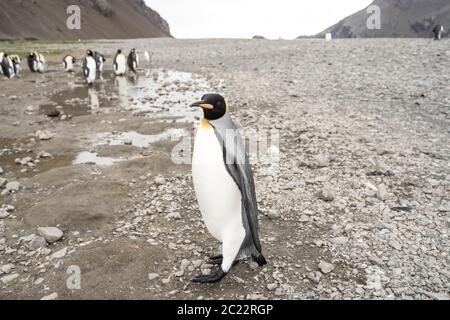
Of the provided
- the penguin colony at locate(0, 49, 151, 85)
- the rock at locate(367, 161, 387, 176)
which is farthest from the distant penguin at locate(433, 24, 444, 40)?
the rock at locate(367, 161, 387, 176)

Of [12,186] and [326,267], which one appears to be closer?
[326,267]

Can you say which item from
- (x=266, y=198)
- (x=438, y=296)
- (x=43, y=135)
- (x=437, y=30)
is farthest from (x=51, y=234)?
(x=437, y=30)

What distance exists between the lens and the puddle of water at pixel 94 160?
255 inches

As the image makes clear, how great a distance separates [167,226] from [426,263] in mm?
2731

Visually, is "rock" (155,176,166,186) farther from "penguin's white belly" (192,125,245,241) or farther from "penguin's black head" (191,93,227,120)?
"penguin's black head" (191,93,227,120)

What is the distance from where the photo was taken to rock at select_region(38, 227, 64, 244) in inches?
163

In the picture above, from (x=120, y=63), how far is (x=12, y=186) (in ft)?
41.1

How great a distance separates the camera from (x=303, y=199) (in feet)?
16.2

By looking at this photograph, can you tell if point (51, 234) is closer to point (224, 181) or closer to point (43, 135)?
point (224, 181)

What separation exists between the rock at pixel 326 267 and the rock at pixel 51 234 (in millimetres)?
2780

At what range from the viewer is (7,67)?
1619 cm

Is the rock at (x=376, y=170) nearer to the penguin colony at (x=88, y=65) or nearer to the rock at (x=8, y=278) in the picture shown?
the rock at (x=8, y=278)

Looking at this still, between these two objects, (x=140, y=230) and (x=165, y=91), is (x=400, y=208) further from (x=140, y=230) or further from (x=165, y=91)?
(x=165, y=91)

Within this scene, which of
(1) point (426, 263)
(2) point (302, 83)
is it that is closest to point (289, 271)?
(1) point (426, 263)
